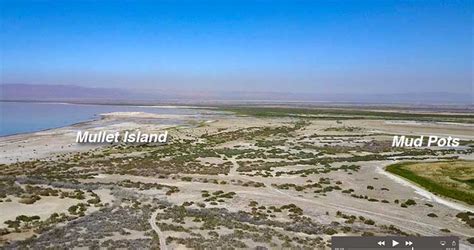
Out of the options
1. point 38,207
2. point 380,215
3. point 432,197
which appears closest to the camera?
point 380,215

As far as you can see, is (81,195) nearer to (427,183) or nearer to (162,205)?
(162,205)

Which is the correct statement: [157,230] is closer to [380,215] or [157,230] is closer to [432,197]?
[380,215]

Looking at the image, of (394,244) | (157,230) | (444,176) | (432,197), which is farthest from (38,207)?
(444,176)

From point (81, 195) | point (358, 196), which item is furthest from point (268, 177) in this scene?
point (81, 195)

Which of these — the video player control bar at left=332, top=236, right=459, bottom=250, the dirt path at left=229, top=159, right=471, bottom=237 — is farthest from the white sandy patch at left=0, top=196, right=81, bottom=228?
the video player control bar at left=332, top=236, right=459, bottom=250

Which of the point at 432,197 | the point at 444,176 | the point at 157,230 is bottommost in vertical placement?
the point at 157,230

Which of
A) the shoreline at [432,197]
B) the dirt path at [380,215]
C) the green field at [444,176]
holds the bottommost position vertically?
the dirt path at [380,215]

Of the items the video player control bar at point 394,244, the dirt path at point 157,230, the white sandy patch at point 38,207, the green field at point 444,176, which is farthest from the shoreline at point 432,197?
the white sandy patch at point 38,207

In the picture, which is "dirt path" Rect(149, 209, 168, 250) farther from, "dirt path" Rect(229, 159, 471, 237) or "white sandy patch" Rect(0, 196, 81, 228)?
"dirt path" Rect(229, 159, 471, 237)

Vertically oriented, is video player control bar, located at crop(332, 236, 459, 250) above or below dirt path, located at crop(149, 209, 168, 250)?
above

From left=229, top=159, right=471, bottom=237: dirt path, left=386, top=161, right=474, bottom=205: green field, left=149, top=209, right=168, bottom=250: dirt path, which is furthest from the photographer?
left=386, top=161, right=474, bottom=205: green field

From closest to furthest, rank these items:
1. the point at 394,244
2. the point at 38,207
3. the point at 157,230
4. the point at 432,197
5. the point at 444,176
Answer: the point at 394,244 < the point at 157,230 < the point at 38,207 < the point at 432,197 < the point at 444,176

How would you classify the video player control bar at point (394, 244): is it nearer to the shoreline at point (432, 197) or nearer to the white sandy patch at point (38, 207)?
the shoreline at point (432, 197)
